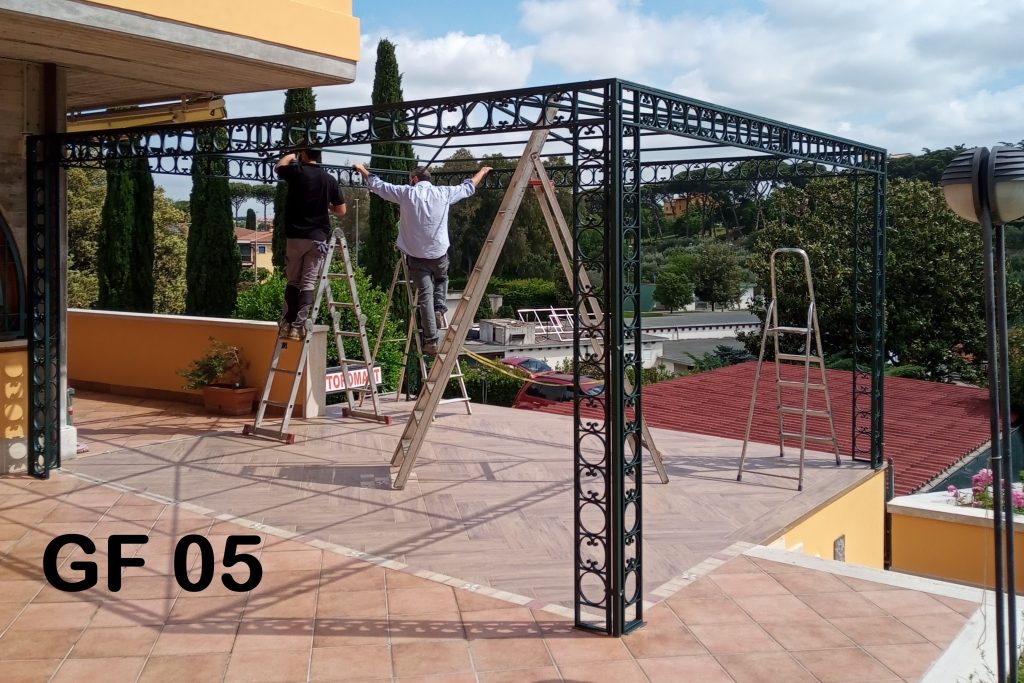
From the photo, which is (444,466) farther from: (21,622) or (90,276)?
(90,276)

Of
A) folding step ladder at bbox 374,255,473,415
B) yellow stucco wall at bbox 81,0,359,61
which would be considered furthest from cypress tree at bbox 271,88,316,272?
yellow stucco wall at bbox 81,0,359,61

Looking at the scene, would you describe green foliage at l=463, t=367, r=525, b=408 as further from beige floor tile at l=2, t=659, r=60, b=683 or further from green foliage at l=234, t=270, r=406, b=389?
beige floor tile at l=2, t=659, r=60, b=683

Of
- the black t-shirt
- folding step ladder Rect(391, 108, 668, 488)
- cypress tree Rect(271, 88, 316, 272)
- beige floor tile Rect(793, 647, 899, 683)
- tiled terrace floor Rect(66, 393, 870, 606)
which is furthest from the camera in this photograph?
cypress tree Rect(271, 88, 316, 272)

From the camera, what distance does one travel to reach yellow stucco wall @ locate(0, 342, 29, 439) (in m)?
7.44

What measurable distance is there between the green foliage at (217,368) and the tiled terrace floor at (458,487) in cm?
42

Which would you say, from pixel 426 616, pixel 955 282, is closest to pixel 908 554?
pixel 426 616

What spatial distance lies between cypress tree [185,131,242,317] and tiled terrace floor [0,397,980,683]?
16061mm

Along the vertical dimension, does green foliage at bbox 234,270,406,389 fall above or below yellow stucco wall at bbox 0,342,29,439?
above

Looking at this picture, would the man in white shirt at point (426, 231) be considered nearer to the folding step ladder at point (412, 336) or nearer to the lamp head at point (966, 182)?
the folding step ladder at point (412, 336)

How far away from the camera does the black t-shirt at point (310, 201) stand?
27.0 feet

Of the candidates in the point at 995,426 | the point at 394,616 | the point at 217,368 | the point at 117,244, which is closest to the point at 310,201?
the point at 217,368

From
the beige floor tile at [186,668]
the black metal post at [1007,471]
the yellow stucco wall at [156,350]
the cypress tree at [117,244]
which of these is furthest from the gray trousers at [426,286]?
the cypress tree at [117,244]

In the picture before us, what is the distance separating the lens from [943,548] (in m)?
8.19

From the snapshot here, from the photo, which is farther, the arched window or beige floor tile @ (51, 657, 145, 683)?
the arched window
